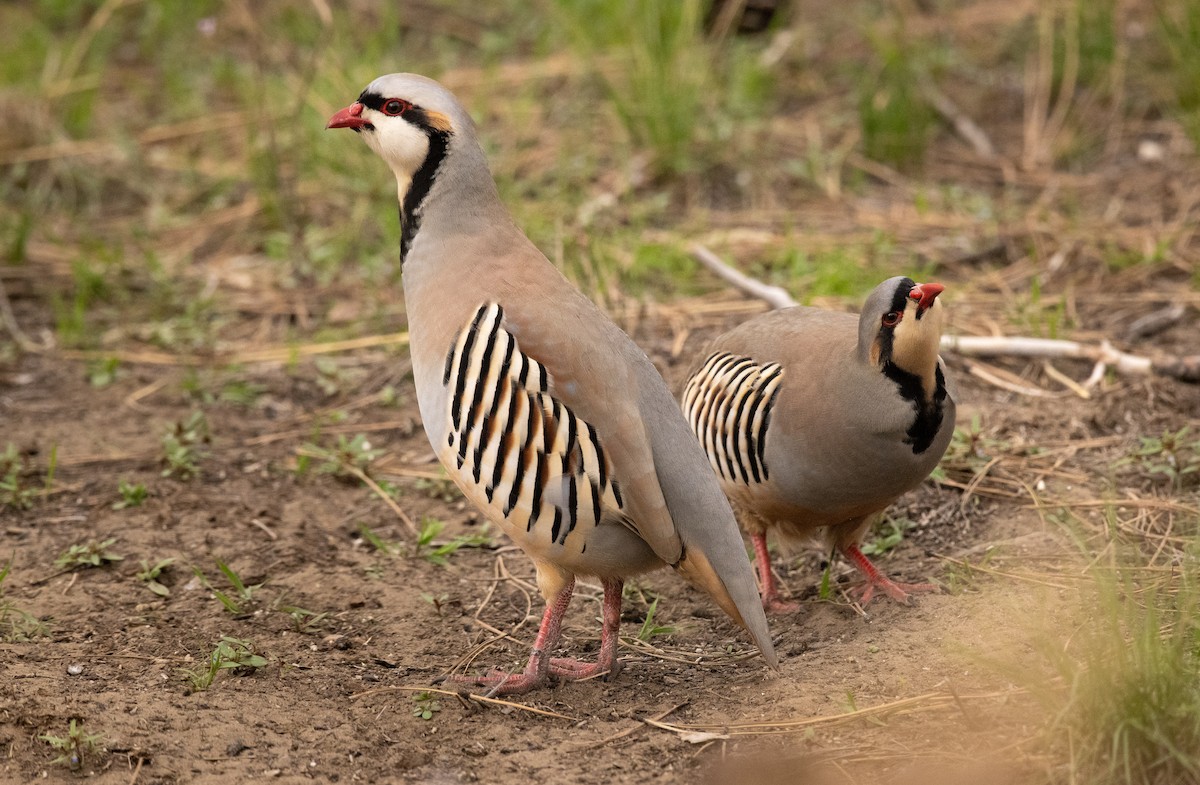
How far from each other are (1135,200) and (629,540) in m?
4.53

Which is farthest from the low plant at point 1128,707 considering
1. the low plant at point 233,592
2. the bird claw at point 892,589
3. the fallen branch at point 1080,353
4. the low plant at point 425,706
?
the fallen branch at point 1080,353

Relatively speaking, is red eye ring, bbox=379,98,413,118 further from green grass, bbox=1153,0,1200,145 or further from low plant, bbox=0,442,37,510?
green grass, bbox=1153,0,1200,145

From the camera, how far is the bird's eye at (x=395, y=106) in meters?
3.55

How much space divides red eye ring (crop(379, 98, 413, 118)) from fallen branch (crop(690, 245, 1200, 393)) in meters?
1.88

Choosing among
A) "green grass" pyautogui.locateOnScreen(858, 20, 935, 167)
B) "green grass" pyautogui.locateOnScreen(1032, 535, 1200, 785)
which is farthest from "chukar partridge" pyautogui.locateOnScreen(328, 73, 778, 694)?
"green grass" pyautogui.locateOnScreen(858, 20, 935, 167)

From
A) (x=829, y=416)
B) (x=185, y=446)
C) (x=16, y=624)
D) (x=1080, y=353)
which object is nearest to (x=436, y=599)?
(x=16, y=624)

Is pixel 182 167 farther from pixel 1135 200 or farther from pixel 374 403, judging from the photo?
pixel 1135 200

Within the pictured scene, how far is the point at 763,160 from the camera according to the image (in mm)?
7238

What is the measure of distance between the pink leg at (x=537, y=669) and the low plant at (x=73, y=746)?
927mm

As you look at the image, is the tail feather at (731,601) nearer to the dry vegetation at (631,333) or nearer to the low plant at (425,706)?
the dry vegetation at (631,333)

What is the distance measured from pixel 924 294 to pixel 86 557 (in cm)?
258

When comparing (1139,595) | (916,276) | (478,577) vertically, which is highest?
(916,276)

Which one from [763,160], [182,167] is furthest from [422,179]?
[182,167]

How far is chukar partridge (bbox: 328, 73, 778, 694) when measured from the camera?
3.20 metres
